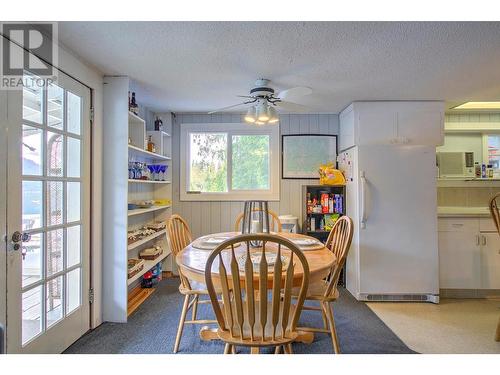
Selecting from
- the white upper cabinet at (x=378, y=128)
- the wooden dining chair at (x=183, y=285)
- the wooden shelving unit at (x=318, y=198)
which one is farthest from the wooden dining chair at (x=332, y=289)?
the white upper cabinet at (x=378, y=128)

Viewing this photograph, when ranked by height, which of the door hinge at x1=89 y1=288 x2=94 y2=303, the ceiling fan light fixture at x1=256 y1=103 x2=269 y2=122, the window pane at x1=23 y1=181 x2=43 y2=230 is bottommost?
the door hinge at x1=89 y1=288 x2=94 y2=303

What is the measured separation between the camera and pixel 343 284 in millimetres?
Answer: 3240

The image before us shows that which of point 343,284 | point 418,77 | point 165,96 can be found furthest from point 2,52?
point 343,284

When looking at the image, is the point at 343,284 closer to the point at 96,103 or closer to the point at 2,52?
the point at 96,103

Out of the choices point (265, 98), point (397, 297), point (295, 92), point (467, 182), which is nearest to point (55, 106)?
point (265, 98)

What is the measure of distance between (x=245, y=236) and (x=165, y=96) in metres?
2.24

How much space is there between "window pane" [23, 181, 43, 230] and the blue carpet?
0.97m

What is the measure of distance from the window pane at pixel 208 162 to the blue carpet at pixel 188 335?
1533 millimetres

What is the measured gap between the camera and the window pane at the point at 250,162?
11.8 ft

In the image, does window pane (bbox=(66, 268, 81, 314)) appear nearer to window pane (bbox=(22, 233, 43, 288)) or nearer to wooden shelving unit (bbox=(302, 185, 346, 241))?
window pane (bbox=(22, 233, 43, 288))

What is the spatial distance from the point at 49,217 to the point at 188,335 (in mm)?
1333

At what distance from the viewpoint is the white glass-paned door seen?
5.00 ft

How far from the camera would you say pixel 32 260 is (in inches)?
65.0

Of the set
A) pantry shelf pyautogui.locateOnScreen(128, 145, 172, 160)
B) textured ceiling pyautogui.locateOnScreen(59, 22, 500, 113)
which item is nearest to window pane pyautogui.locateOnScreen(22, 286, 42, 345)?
pantry shelf pyautogui.locateOnScreen(128, 145, 172, 160)
